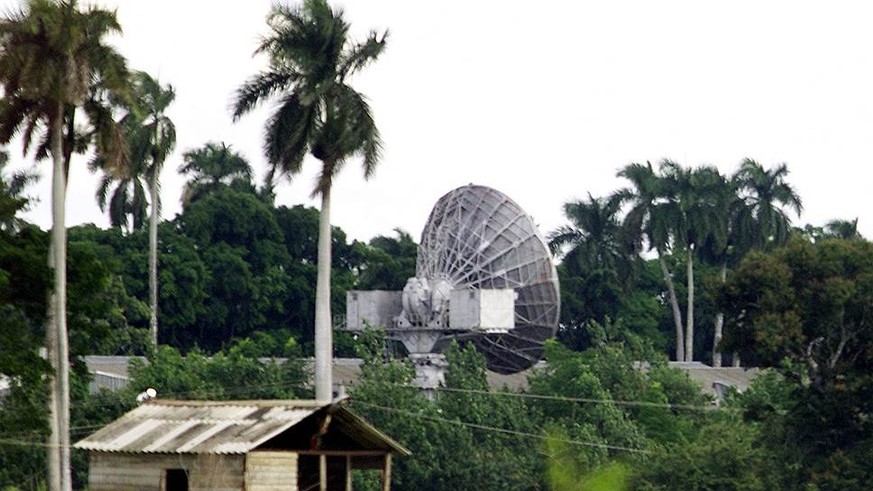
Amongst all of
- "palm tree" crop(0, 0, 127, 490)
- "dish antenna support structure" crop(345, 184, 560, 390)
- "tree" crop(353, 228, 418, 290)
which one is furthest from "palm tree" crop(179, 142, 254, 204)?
"palm tree" crop(0, 0, 127, 490)

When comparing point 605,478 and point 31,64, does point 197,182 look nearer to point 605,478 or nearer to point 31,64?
point 605,478

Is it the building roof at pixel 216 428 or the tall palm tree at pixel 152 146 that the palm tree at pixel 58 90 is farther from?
the tall palm tree at pixel 152 146

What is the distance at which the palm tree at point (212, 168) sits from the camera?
145 m

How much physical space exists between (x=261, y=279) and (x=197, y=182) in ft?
54.9

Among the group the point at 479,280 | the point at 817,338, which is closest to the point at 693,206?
the point at 479,280

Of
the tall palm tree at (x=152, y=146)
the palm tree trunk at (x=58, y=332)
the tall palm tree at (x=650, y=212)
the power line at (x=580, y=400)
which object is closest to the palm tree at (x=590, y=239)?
the tall palm tree at (x=650, y=212)

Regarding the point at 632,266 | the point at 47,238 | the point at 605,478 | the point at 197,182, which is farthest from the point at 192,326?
the point at 47,238

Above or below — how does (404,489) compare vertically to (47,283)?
below

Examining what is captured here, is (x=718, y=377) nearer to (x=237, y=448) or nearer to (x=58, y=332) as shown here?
(x=58, y=332)

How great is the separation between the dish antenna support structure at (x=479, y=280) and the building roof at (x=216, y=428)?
46710mm

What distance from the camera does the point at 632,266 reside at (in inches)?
5463

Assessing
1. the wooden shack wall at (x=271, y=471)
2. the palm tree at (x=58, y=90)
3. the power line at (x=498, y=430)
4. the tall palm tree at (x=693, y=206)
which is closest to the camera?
the wooden shack wall at (x=271, y=471)

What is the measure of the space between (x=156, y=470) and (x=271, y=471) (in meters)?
2.79

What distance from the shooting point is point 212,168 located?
145625 millimetres
